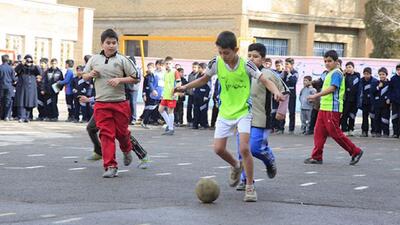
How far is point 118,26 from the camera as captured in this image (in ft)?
183

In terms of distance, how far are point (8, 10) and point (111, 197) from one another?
34.3 metres

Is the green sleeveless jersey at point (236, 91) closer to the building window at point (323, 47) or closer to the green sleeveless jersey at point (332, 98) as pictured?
the green sleeveless jersey at point (332, 98)

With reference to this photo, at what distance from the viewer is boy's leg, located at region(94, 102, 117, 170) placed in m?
11.1

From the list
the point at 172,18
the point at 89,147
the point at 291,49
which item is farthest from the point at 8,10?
the point at 89,147

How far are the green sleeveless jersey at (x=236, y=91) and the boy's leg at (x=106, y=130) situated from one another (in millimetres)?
2026

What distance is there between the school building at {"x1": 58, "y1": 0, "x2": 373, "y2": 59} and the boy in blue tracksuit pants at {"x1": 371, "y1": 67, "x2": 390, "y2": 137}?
2732 cm

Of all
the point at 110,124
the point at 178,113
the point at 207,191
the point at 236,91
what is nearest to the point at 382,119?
the point at 178,113

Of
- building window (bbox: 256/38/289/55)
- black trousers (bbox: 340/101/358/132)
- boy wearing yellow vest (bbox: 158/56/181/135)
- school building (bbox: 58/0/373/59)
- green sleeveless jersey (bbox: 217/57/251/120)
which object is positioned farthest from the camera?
building window (bbox: 256/38/289/55)

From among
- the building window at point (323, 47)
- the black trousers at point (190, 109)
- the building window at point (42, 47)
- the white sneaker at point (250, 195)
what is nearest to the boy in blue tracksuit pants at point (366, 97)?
the black trousers at point (190, 109)

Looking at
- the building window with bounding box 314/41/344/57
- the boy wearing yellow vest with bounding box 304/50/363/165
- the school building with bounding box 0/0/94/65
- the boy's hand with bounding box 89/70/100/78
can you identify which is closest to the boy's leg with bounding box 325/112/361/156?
the boy wearing yellow vest with bounding box 304/50/363/165

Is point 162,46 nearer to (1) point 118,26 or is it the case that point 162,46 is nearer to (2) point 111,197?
(1) point 118,26

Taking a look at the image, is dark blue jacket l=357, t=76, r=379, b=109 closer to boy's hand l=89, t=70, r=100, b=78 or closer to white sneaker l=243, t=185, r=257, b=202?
boy's hand l=89, t=70, r=100, b=78

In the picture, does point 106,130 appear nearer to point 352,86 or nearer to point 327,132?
point 327,132

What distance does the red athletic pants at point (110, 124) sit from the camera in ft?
36.6
